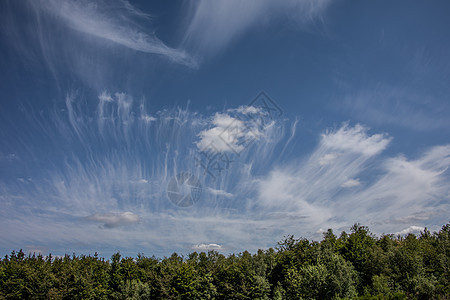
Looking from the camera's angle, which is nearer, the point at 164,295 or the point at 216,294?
the point at 164,295

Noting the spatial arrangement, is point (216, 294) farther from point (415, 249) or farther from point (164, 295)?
point (415, 249)

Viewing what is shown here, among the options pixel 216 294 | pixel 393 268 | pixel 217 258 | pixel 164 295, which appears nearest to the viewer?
pixel 393 268

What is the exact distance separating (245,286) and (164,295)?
65.9 feet

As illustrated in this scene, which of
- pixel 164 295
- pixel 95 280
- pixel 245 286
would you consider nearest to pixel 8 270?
pixel 95 280

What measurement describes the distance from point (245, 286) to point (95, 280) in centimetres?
4093

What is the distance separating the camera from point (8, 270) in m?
76.8

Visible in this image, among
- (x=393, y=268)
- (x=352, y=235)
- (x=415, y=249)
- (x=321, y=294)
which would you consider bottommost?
(x=321, y=294)

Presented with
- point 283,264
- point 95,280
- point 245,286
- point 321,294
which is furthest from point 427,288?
point 95,280

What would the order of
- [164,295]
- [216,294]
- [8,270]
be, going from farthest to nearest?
[8,270]
[216,294]
[164,295]

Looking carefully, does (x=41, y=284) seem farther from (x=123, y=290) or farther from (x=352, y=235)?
(x=352, y=235)

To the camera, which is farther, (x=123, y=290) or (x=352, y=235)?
(x=352, y=235)

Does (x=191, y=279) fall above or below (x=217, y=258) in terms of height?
below

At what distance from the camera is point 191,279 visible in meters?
68.4

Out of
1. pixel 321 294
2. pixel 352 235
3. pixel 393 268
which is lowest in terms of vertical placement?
pixel 321 294
